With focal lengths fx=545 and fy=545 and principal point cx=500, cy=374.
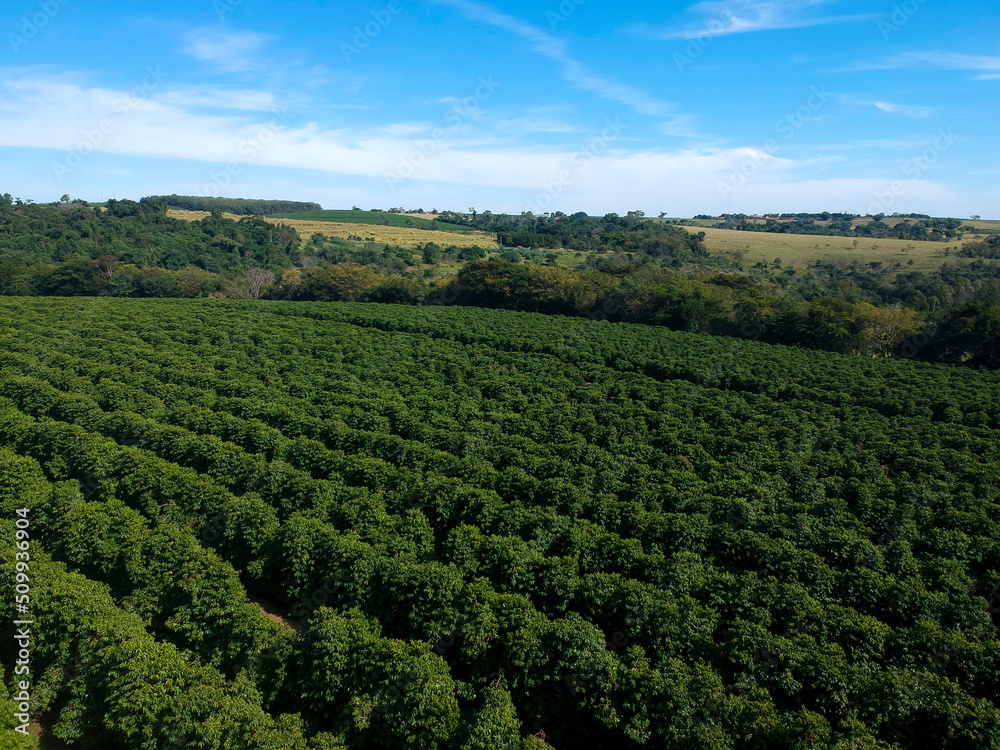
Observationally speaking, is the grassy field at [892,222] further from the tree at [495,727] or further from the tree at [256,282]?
the tree at [495,727]

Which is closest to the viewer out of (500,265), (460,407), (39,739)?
(39,739)

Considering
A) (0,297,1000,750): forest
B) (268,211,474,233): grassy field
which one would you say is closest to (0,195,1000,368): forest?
(0,297,1000,750): forest

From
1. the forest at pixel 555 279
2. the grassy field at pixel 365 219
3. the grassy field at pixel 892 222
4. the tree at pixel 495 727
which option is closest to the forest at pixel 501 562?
the tree at pixel 495 727

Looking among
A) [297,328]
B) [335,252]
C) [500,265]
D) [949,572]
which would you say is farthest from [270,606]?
[335,252]

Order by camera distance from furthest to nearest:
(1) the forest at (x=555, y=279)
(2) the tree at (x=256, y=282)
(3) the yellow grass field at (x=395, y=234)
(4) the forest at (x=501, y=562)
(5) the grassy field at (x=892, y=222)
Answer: (5) the grassy field at (x=892, y=222) < (3) the yellow grass field at (x=395, y=234) < (2) the tree at (x=256, y=282) < (1) the forest at (x=555, y=279) < (4) the forest at (x=501, y=562)

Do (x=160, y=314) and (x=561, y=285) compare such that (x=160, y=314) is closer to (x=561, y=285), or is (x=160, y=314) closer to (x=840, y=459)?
(x=561, y=285)

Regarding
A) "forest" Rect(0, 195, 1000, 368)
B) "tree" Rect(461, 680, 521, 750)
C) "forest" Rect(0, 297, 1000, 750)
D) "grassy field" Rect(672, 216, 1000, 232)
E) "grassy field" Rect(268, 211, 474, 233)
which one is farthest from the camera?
"grassy field" Rect(268, 211, 474, 233)

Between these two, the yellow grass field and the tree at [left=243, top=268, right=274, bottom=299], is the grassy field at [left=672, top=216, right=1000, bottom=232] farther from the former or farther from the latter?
the tree at [left=243, top=268, right=274, bottom=299]
